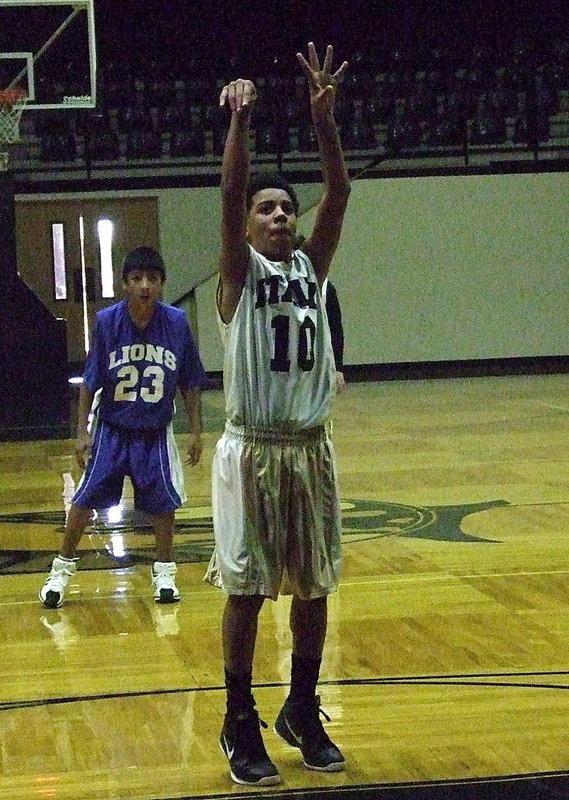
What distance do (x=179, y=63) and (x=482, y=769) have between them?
18.7 meters

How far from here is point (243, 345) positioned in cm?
364

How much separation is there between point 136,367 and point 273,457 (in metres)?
2.32

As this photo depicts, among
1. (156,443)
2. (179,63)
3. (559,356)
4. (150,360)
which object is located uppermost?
(179,63)

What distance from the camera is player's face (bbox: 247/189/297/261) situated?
3.73 m

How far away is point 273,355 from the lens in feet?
11.9

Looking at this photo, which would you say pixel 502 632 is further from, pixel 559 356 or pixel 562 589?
pixel 559 356

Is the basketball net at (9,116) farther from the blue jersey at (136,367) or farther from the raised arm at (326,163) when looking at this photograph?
the raised arm at (326,163)

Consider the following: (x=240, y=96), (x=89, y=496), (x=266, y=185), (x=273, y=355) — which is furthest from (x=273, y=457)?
(x=89, y=496)

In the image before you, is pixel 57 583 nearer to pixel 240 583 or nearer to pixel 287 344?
pixel 240 583

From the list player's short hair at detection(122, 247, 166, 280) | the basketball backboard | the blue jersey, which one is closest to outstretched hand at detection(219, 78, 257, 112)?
player's short hair at detection(122, 247, 166, 280)

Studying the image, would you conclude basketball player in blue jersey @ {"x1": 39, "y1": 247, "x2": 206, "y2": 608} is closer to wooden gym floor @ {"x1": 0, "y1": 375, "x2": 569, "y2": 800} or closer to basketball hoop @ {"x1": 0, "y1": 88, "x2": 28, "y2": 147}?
wooden gym floor @ {"x1": 0, "y1": 375, "x2": 569, "y2": 800}

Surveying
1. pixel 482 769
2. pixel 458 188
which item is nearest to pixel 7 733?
pixel 482 769

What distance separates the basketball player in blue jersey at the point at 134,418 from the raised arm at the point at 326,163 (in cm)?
207

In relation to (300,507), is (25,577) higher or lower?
lower
